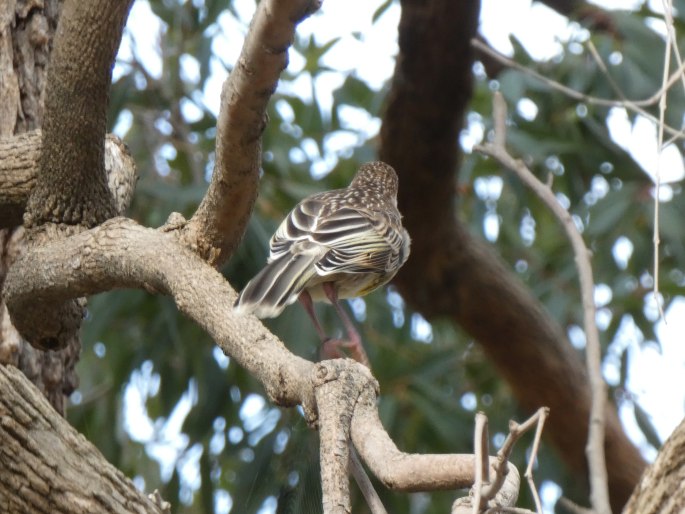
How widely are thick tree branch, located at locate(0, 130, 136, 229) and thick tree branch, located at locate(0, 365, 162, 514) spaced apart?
53 centimetres

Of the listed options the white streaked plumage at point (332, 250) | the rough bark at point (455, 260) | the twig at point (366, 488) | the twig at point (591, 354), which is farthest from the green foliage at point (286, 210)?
the twig at point (366, 488)

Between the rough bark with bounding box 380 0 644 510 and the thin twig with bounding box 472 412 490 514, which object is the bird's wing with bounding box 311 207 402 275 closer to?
the rough bark with bounding box 380 0 644 510

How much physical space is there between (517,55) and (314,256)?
106 inches

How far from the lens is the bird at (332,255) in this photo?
3070mm

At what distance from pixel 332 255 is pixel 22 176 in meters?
0.94

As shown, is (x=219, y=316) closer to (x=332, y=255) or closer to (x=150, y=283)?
(x=150, y=283)

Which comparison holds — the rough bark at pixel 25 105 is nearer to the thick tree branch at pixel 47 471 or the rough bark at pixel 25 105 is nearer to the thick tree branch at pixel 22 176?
the thick tree branch at pixel 22 176

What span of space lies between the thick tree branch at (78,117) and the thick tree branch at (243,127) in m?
0.37

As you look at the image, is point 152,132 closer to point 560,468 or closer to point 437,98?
point 437,98

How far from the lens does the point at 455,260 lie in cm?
593

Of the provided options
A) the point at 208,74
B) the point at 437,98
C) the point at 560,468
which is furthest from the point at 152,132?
the point at 560,468

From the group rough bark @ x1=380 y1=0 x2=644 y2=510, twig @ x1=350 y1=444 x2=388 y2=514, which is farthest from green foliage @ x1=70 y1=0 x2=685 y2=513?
twig @ x1=350 y1=444 x2=388 y2=514

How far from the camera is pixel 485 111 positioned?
244 inches

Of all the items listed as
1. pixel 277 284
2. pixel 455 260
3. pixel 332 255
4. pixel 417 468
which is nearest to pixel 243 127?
pixel 277 284
